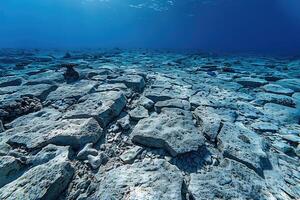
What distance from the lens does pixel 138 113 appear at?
8.34 feet

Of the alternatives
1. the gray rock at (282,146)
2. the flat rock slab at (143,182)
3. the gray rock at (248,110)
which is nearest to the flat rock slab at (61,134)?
the flat rock slab at (143,182)

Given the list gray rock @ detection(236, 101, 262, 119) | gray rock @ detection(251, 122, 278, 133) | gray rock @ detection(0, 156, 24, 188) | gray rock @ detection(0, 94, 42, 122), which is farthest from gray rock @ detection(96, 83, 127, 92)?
gray rock @ detection(251, 122, 278, 133)

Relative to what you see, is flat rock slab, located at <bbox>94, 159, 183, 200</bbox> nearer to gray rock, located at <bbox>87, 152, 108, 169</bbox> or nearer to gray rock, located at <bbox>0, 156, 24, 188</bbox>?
gray rock, located at <bbox>87, 152, 108, 169</bbox>

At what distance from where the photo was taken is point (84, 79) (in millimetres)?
3799

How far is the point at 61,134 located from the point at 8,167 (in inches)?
19.0

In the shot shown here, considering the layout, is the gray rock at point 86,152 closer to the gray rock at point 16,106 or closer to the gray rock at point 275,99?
the gray rock at point 16,106

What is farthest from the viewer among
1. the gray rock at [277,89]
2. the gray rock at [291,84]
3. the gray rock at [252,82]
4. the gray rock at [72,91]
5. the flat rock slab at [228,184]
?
→ the gray rock at [252,82]

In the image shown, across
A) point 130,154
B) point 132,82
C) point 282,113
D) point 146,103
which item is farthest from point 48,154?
point 282,113

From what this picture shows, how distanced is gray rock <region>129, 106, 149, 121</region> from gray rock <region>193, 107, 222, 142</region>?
0.64 meters

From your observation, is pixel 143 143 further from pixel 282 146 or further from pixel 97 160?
pixel 282 146

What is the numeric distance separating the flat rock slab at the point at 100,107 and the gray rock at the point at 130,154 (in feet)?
1.66

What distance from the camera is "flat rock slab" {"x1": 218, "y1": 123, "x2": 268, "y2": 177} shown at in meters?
1.76

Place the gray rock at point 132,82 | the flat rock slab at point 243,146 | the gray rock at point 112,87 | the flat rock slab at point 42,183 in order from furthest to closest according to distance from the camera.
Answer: the gray rock at point 132,82 < the gray rock at point 112,87 < the flat rock slab at point 243,146 < the flat rock slab at point 42,183

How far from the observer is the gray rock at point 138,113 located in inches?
96.3
